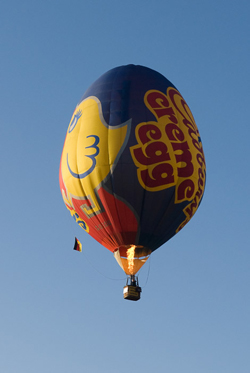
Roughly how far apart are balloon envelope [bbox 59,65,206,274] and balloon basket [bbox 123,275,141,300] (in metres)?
0.45

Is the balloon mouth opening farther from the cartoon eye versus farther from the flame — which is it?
the cartoon eye

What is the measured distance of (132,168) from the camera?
3525 cm

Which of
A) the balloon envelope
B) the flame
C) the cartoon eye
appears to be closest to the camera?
the balloon envelope

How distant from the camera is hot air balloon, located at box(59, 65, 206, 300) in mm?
35406

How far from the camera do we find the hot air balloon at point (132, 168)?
35.4m

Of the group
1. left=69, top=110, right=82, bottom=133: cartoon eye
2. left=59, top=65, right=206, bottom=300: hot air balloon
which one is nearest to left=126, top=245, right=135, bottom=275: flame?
left=59, top=65, right=206, bottom=300: hot air balloon

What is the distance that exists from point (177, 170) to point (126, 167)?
210 cm

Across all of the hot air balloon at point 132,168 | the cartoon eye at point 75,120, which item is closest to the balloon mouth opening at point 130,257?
the hot air balloon at point 132,168

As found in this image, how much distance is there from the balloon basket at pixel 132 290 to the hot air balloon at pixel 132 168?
4 cm

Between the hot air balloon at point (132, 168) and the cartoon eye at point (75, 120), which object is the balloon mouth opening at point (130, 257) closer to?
the hot air balloon at point (132, 168)

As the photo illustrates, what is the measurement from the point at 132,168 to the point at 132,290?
15.7 ft

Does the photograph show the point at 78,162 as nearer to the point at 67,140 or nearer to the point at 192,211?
the point at 67,140

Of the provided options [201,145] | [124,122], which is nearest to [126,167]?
[124,122]

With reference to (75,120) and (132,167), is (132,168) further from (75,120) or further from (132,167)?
(75,120)
